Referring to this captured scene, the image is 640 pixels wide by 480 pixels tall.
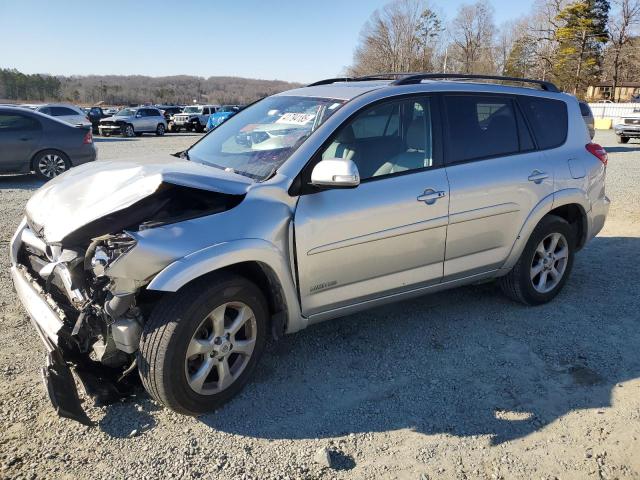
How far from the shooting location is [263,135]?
12.1 feet

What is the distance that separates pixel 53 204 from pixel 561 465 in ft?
10.6

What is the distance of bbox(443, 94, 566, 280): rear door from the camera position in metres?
3.79

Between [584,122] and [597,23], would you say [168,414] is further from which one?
[597,23]

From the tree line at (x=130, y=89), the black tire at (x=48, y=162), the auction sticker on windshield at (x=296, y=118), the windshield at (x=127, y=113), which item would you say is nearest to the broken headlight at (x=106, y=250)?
the auction sticker on windshield at (x=296, y=118)

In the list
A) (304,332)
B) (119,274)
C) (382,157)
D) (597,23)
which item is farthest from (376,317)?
(597,23)

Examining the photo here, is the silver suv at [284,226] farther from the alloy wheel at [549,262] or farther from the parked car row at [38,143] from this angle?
the parked car row at [38,143]

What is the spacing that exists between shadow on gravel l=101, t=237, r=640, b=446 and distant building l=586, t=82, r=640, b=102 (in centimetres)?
6654

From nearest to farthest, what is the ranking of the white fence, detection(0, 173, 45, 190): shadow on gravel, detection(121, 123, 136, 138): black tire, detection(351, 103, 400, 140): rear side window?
detection(351, 103, 400, 140): rear side window, detection(0, 173, 45, 190): shadow on gravel, detection(121, 123, 136, 138): black tire, the white fence

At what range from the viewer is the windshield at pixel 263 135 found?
133 inches

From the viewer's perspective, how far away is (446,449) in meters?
2.76

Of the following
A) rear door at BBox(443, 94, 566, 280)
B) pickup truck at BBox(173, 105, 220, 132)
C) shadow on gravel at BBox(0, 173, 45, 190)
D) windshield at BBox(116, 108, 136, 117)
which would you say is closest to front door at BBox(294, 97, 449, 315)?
rear door at BBox(443, 94, 566, 280)

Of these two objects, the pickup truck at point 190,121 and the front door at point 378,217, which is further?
the pickup truck at point 190,121

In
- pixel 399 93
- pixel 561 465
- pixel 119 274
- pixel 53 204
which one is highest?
pixel 399 93

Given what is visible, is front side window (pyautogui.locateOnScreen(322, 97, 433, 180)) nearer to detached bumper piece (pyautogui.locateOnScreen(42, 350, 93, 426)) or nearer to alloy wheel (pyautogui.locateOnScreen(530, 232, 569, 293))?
alloy wheel (pyautogui.locateOnScreen(530, 232, 569, 293))
